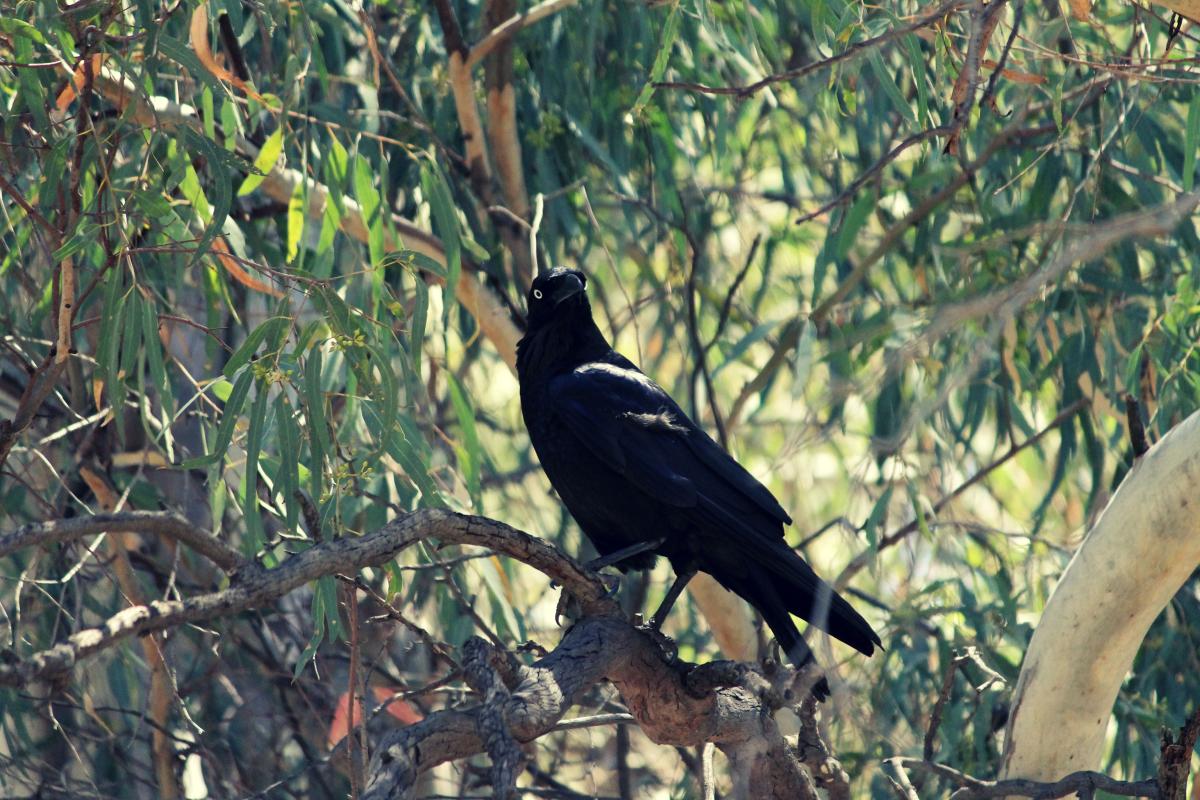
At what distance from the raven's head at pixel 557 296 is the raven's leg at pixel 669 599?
73 cm

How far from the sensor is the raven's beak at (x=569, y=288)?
3.51 meters

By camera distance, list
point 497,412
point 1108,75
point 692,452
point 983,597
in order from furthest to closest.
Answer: point 497,412, point 983,597, point 692,452, point 1108,75

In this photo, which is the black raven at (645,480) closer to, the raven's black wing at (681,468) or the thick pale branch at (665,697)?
the raven's black wing at (681,468)

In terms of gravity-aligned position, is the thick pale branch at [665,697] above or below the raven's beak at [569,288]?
below

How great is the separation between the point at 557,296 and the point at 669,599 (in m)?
0.86

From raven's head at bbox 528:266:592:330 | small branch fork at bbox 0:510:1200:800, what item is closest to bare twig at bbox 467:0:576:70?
raven's head at bbox 528:266:592:330

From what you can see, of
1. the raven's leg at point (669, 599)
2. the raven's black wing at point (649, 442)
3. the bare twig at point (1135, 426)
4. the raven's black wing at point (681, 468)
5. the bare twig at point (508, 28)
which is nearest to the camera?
the bare twig at point (1135, 426)

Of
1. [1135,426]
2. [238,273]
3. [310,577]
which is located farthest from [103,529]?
[1135,426]

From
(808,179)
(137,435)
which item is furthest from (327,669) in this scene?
(808,179)

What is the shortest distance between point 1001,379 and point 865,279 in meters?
0.77

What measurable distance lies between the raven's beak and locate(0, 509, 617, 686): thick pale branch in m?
1.10

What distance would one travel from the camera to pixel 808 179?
5.61 metres

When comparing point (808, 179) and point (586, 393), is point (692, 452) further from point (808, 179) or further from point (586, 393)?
point (808, 179)

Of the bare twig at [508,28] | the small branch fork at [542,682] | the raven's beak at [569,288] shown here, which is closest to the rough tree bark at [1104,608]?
the small branch fork at [542,682]
